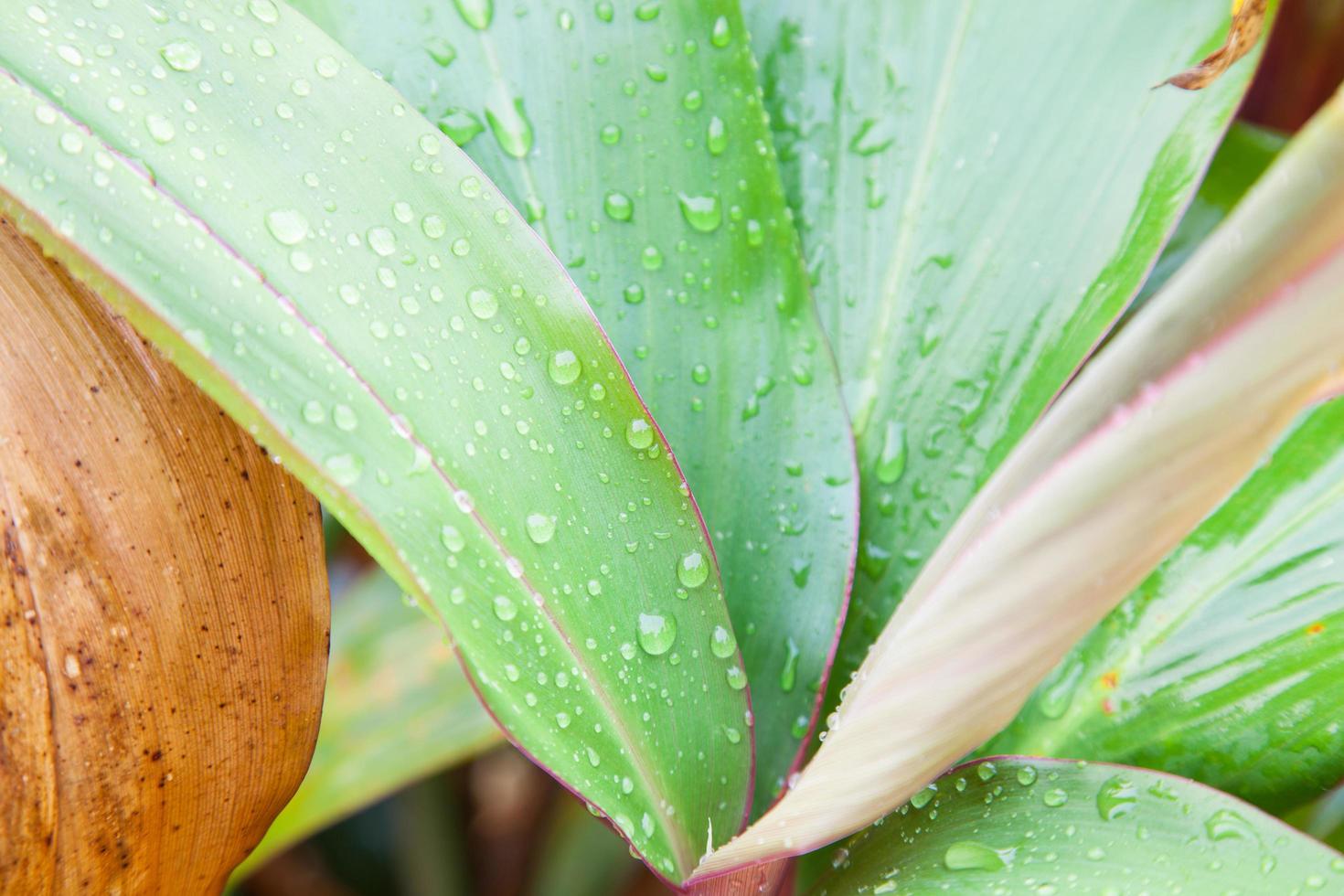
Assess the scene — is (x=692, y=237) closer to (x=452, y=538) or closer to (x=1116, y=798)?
(x=452, y=538)

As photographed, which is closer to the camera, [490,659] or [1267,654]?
[490,659]

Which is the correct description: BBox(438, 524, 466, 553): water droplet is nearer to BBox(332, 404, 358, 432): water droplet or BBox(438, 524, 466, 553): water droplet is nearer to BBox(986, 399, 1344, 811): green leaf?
BBox(332, 404, 358, 432): water droplet

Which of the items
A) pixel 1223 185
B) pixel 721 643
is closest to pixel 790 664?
pixel 721 643

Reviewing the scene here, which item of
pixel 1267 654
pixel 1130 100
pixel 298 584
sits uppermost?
pixel 1130 100

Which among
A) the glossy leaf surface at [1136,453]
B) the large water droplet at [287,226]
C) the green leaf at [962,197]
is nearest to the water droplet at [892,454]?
the green leaf at [962,197]

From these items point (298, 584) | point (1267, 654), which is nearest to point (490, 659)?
point (298, 584)

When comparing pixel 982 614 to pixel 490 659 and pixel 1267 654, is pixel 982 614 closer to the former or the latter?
pixel 490 659
